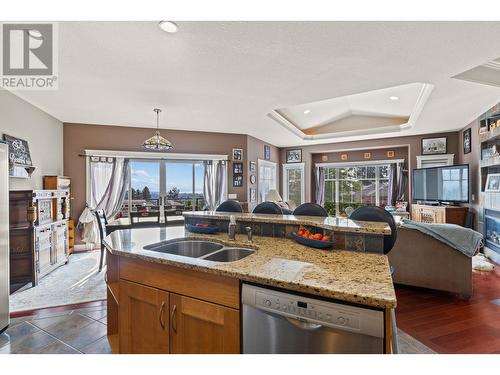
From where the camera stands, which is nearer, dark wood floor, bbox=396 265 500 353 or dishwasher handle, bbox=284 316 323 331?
dishwasher handle, bbox=284 316 323 331

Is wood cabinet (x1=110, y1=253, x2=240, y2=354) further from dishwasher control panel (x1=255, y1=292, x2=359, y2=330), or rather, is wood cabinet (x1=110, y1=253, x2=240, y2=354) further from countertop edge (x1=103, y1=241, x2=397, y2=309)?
dishwasher control panel (x1=255, y1=292, x2=359, y2=330)

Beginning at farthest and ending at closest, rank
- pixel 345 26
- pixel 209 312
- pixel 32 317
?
pixel 32 317 → pixel 345 26 → pixel 209 312

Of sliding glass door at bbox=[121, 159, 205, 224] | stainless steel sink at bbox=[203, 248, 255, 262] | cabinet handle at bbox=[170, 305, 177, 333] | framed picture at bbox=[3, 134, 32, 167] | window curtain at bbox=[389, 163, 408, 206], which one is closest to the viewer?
cabinet handle at bbox=[170, 305, 177, 333]

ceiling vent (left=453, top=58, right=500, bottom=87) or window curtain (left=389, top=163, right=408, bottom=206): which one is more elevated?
ceiling vent (left=453, top=58, right=500, bottom=87)

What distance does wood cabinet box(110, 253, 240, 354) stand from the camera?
1312 mm

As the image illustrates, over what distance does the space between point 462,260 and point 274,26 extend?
3142mm

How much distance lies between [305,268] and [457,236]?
252 centimetres

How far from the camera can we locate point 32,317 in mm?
2516

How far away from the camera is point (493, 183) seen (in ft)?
14.1

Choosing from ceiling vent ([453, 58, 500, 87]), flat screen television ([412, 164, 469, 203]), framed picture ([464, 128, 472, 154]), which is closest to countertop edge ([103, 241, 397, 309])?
ceiling vent ([453, 58, 500, 87])

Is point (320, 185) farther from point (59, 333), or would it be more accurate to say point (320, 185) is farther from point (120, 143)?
point (59, 333)

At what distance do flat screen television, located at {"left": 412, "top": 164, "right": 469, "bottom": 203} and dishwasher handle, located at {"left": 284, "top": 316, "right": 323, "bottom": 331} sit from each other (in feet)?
18.7
